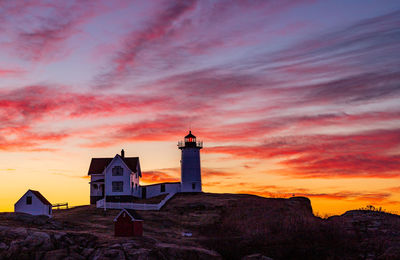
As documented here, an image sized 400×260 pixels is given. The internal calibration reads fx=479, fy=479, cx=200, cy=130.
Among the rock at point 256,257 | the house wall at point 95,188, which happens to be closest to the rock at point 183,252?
the rock at point 256,257

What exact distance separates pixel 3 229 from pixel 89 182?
31627 mm

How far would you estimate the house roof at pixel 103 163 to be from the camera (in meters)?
77.7

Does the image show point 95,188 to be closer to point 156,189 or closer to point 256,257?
point 156,189

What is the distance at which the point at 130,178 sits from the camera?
246 ft

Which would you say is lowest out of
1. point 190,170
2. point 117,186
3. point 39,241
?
point 39,241

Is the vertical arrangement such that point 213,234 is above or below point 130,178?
below

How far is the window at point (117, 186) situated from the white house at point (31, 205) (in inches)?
657

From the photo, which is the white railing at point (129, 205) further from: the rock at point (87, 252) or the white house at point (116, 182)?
the rock at point (87, 252)

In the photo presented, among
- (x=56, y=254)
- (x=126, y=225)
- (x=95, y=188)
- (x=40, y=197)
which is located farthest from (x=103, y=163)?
(x=56, y=254)

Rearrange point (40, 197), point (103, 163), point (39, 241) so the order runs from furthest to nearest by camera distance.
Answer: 1. point (103, 163)
2. point (40, 197)
3. point (39, 241)

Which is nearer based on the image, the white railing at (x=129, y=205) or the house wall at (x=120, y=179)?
the white railing at (x=129, y=205)

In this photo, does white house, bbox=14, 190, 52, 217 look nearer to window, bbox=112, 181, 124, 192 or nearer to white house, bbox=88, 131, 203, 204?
white house, bbox=88, 131, 203, 204

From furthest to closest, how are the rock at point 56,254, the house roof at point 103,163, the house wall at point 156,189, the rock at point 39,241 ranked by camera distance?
the house wall at point 156,189
the house roof at point 103,163
the rock at point 39,241
the rock at point 56,254

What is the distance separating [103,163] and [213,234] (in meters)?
29.2
